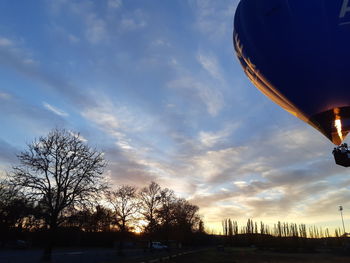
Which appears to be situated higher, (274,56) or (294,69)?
(274,56)

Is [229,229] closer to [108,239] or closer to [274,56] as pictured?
[108,239]

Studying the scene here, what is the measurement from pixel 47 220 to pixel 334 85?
79.4ft

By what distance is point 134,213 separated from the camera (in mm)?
41188

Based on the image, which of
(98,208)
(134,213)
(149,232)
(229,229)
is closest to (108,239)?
(149,232)

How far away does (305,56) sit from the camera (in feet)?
31.4

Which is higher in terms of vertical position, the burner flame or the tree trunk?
the burner flame

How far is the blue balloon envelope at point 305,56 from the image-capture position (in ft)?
29.5

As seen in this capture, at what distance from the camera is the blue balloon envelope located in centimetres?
899

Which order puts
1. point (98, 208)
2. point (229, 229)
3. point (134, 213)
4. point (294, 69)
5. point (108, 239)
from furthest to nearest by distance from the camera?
point (229, 229) < point (108, 239) < point (134, 213) < point (98, 208) < point (294, 69)

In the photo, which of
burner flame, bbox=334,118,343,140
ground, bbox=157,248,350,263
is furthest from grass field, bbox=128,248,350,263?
burner flame, bbox=334,118,343,140

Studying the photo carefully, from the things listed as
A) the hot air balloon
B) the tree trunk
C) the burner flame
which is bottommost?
the tree trunk

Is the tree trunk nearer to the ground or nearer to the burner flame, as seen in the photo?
the ground

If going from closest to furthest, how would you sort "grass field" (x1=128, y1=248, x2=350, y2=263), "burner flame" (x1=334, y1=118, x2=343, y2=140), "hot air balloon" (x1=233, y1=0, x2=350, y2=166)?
1. "hot air balloon" (x1=233, y1=0, x2=350, y2=166)
2. "burner flame" (x1=334, y1=118, x2=343, y2=140)
3. "grass field" (x1=128, y1=248, x2=350, y2=263)

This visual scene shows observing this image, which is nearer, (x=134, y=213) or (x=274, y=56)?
(x=274, y=56)
